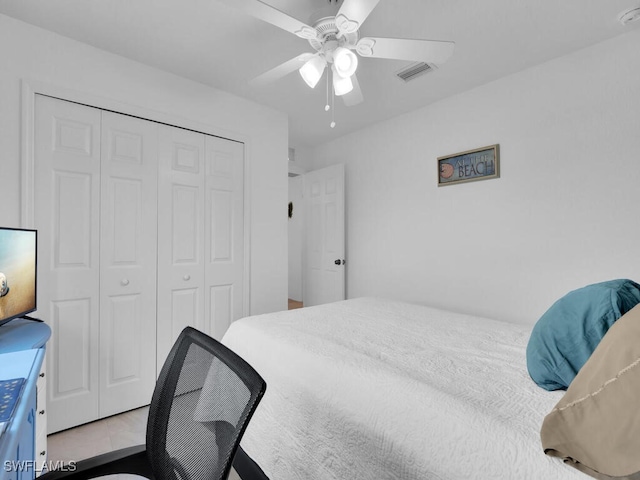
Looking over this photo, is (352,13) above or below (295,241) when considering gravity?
above

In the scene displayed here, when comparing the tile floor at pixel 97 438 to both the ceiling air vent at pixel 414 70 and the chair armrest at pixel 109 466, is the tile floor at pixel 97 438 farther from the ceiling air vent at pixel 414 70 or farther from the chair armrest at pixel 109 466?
the ceiling air vent at pixel 414 70

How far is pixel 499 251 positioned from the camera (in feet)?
8.93

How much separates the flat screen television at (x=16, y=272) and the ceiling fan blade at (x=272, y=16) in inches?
55.7

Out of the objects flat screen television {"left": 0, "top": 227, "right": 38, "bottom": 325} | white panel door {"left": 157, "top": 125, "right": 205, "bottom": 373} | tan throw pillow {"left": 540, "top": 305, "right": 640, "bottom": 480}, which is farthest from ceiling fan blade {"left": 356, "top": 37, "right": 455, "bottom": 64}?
flat screen television {"left": 0, "top": 227, "right": 38, "bottom": 325}

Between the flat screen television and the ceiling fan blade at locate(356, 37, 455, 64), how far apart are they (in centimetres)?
191

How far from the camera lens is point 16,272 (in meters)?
1.49

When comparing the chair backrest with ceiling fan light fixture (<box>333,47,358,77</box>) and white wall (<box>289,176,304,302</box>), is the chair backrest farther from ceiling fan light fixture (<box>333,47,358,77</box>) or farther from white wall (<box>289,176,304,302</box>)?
white wall (<box>289,176,304,302</box>)

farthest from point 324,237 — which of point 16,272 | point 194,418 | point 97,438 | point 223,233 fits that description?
point 194,418

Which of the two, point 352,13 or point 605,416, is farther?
point 352,13

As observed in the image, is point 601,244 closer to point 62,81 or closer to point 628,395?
point 628,395

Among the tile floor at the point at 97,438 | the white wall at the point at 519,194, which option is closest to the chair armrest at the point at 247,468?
the tile floor at the point at 97,438

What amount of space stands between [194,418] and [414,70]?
2.73 meters

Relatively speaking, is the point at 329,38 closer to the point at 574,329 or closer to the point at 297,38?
the point at 297,38

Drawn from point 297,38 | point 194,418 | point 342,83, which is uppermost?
point 297,38
